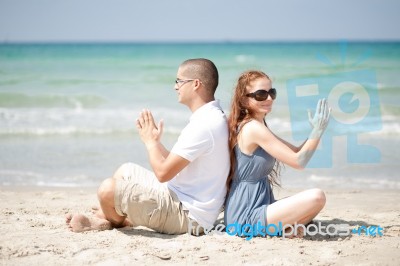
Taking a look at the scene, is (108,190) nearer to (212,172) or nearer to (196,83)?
(212,172)

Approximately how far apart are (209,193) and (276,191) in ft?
7.97

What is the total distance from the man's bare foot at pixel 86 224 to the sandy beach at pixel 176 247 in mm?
57

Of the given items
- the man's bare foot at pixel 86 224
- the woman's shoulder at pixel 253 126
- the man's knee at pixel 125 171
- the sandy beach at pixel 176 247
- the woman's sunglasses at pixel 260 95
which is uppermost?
the woman's sunglasses at pixel 260 95

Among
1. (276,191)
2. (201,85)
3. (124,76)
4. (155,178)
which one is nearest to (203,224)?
(155,178)

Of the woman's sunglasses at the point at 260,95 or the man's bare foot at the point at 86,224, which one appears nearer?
the woman's sunglasses at the point at 260,95

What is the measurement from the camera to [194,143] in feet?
12.9

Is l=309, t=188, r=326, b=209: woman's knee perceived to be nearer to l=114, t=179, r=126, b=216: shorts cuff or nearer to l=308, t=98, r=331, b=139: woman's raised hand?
l=308, t=98, r=331, b=139: woman's raised hand

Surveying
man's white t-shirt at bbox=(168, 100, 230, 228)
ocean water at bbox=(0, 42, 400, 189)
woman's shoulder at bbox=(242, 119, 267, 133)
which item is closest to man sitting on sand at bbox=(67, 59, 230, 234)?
man's white t-shirt at bbox=(168, 100, 230, 228)

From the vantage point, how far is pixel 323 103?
12.3ft

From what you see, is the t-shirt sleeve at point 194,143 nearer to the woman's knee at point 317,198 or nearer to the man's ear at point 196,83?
the man's ear at point 196,83

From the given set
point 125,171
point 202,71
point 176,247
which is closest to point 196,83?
point 202,71

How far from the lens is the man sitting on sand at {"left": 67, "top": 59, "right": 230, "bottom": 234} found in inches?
155

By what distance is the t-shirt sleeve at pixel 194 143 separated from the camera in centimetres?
391

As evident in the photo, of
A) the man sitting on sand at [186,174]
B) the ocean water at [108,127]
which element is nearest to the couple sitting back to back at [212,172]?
the man sitting on sand at [186,174]
